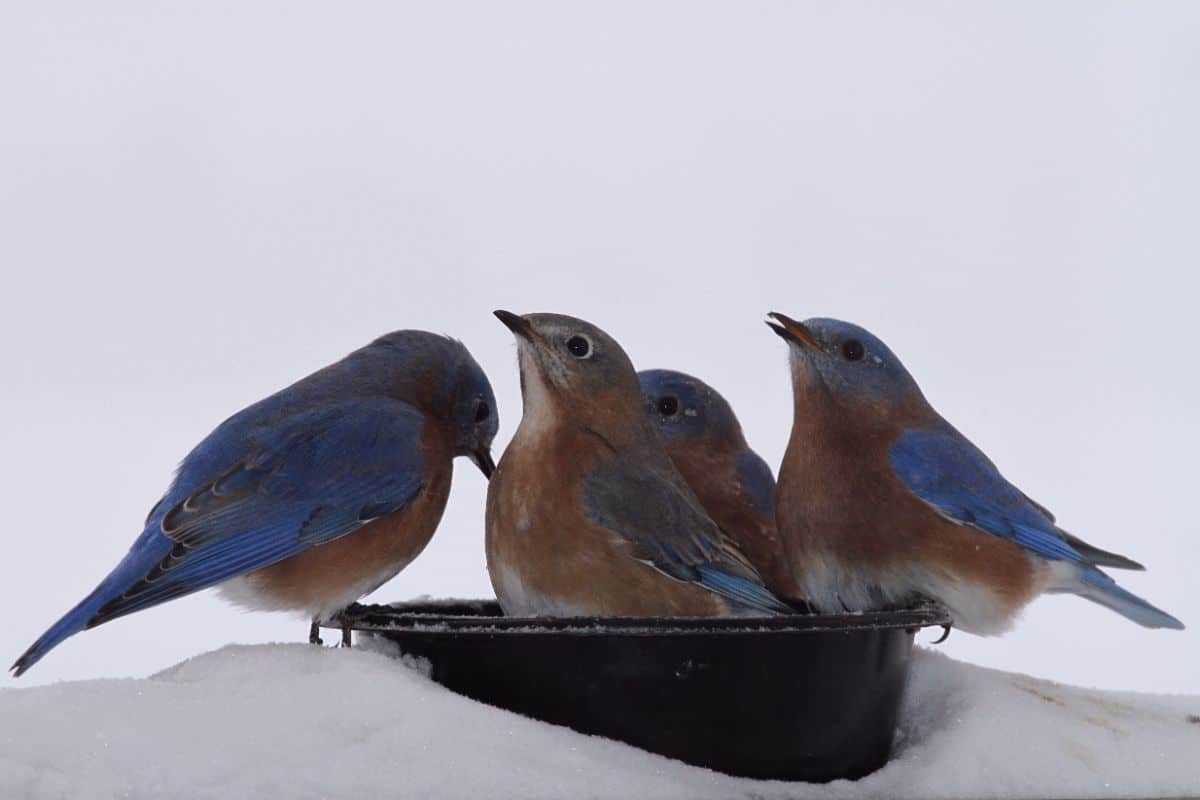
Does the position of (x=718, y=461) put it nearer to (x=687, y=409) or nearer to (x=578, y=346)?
(x=687, y=409)

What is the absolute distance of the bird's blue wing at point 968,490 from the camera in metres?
3.17

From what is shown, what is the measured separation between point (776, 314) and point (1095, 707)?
4.07 feet

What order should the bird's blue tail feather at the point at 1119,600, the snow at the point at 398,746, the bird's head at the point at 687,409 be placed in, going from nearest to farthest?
the snow at the point at 398,746 → the bird's blue tail feather at the point at 1119,600 → the bird's head at the point at 687,409


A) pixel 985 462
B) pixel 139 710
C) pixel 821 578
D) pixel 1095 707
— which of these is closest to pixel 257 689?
pixel 139 710

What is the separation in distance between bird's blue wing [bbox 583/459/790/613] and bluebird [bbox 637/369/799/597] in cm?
61

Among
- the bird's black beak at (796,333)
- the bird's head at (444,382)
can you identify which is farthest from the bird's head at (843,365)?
the bird's head at (444,382)

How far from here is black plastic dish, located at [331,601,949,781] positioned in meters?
2.03

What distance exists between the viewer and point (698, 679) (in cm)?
204

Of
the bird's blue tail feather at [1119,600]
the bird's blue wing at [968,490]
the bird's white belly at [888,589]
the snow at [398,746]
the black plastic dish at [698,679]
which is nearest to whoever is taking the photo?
the snow at [398,746]

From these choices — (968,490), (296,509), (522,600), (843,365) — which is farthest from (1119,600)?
(296,509)

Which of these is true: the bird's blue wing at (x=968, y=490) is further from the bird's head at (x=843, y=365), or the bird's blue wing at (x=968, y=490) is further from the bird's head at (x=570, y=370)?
the bird's head at (x=570, y=370)

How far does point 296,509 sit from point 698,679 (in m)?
1.40

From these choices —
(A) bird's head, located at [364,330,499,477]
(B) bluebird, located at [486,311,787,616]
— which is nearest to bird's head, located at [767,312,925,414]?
(B) bluebird, located at [486,311,787,616]

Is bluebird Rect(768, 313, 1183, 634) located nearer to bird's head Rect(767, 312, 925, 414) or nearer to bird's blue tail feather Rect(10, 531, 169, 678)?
bird's head Rect(767, 312, 925, 414)
